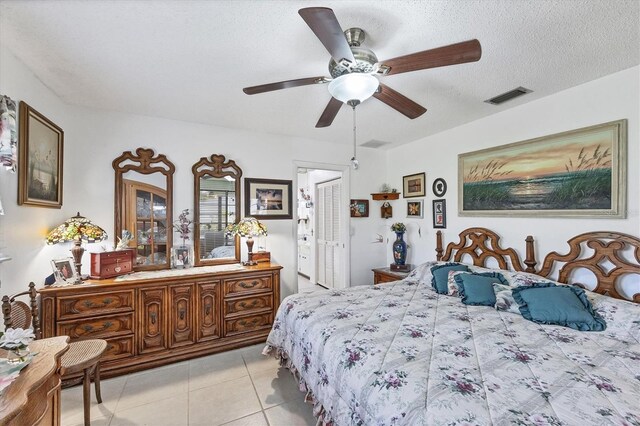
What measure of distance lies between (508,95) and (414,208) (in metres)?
1.79

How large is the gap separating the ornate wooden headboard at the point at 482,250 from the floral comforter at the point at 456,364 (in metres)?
0.65

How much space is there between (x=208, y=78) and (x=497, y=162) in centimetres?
291

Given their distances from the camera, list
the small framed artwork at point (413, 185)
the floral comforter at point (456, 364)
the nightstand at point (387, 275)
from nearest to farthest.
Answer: the floral comforter at point (456, 364) → the nightstand at point (387, 275) → the small framed artwork at point (413, 185)

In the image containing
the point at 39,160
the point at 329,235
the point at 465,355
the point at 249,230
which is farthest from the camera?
the point at 329,235

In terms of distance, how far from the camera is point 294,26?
1.57 metres

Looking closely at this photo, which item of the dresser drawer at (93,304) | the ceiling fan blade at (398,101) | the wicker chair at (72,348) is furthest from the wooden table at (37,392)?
the ceiling fan blade at (398,101)

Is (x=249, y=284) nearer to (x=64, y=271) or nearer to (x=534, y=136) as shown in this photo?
(x=64, y=271)

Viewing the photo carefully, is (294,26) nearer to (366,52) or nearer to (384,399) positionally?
(366,52)

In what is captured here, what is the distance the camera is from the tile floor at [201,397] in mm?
1936

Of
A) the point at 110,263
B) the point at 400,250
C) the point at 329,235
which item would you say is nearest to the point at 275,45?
the point at 110,263

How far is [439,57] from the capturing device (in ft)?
4.51

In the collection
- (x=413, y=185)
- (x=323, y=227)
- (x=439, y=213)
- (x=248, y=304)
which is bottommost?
(x=248, y=304)

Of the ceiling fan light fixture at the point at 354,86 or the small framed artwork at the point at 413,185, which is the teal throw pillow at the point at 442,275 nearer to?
the small framed artwork at the point at 413,185

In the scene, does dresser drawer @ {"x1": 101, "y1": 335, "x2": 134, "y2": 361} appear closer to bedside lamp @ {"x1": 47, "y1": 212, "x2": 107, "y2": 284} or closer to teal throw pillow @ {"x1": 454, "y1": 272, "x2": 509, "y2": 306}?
bedside lamp @ {"x1": 47, "y1": 212, "x2": 107, "y2": 284}
